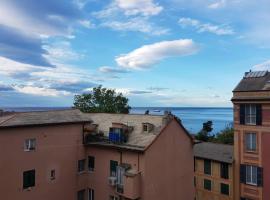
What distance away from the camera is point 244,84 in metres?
38.9

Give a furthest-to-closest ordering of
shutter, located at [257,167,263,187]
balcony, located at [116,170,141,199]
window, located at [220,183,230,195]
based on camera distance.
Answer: window, located at [220,183,230,195]
shutter, located at [257,167,263,187]
balcony, located at [116,170,141,199]

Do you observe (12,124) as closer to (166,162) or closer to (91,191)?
(91,191)

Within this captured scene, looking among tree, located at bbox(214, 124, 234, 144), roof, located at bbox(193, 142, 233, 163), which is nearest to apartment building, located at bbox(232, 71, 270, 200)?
roof, located at bbox(193, 142, 233, 163)

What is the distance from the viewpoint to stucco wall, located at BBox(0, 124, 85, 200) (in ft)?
84.1

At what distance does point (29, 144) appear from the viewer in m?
27.6

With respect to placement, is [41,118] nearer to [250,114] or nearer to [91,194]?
[91,194]

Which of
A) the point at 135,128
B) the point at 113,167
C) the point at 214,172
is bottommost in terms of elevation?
the point at 214,172

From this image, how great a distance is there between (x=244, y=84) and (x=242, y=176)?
467 inches

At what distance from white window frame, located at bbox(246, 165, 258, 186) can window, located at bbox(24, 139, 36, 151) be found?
85.0ft

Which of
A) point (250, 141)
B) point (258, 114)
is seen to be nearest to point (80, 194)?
point (250, 141)

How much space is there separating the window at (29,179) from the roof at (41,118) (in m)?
4.45

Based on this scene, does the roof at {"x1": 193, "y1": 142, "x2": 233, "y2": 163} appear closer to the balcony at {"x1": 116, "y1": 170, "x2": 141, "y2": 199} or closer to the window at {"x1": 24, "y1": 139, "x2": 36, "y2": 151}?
the balcony at {"x1": 116, "y1": 170, "x2": 141, "y2": 199}

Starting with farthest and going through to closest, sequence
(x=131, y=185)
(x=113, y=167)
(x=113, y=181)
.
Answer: (x=113, y=167) → (x=113, y=181) → (x=131, y=185)

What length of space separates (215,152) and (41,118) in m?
26.8
